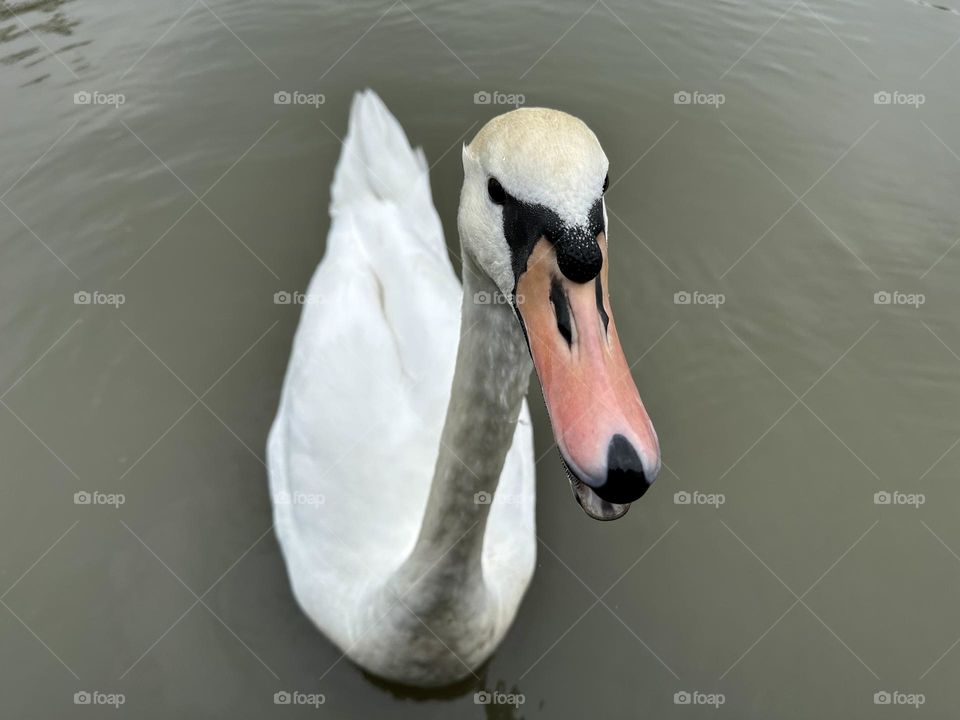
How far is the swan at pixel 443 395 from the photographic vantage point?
2316mm

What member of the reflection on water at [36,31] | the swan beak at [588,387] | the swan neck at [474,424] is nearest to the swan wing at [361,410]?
the swan neck at [474,424]

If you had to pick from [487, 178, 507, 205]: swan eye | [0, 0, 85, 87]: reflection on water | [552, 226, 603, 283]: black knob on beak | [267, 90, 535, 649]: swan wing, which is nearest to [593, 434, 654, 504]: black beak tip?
[552, 226, 603, 283]: black knob on beak

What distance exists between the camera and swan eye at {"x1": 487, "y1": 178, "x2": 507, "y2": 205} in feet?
8.21

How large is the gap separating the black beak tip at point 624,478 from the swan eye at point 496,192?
85cm

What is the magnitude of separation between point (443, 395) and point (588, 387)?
2228 mm

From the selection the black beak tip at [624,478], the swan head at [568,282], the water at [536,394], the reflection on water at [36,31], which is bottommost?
the water at [536,394]

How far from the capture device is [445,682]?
4027 mm

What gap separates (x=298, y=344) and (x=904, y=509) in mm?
3552

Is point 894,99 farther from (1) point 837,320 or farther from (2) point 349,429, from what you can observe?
(2) point 349,429

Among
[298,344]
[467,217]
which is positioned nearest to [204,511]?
[298,344]

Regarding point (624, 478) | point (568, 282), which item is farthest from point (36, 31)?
point (624, 478)

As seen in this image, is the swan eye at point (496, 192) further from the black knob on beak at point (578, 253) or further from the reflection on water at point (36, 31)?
the reflection on water at point (36, 31)

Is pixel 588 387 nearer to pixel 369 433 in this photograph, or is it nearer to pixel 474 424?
pixel 474 424

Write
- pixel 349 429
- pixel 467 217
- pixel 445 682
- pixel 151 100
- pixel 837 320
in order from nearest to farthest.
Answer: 1. pixel 467 217
2. pixel 445 682
3. pixel 349 429
4. pixel 837 320
5. pixel 151 100
